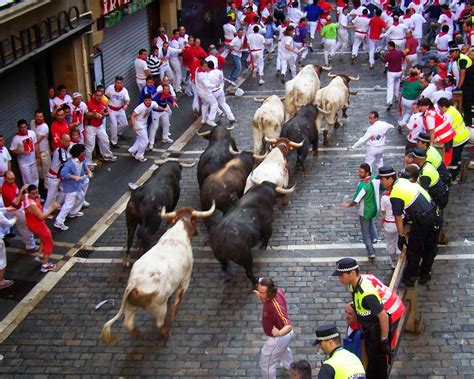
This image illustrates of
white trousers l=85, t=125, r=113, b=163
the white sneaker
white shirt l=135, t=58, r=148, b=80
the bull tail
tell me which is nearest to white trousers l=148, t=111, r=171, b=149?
white trousers l=85, t=125, r=113, b=163

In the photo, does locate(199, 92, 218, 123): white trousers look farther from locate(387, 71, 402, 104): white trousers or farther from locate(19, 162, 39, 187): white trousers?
locate(19, 162, 39, 187): white trousers

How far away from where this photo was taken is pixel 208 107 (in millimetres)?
19859

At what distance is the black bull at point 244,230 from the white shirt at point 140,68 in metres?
8.28

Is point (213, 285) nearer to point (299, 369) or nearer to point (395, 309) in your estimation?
point (395, 309)

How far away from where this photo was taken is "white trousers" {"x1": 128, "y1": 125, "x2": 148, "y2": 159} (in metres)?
17.2

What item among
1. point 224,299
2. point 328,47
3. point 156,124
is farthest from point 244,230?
point 328,47

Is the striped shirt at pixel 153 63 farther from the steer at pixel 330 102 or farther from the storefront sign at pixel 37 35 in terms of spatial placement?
the steer at pixel 330 102

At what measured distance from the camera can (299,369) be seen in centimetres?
717

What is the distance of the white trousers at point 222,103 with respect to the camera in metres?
19.3

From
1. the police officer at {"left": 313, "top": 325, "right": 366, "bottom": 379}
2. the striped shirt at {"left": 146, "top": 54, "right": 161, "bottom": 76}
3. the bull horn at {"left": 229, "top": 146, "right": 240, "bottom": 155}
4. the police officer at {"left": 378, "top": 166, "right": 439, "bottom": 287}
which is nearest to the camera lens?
the police officer at {"left": 313, "top": 325, "right": 366, "bottom": 379}

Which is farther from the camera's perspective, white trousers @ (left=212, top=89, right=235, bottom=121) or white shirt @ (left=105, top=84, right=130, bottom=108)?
white trousers @ (left=212, top=89, right=235, bottom=121)

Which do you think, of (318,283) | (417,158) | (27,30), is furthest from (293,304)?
(27,30)

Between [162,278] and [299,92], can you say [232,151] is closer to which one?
[299,92]

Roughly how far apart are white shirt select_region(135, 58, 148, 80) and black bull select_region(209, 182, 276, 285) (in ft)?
27.2
